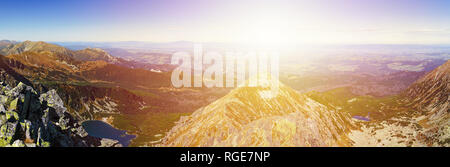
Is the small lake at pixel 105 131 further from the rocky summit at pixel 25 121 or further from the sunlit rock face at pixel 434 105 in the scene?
the sunlit rock face at pixel 434 105

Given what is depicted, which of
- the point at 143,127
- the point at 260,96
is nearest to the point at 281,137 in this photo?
the point at 260,96

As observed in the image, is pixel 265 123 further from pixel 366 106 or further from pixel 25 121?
pixel 366 106

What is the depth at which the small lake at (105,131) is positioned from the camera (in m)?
122

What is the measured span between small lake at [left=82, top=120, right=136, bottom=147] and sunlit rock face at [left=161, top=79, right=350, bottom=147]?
226ft

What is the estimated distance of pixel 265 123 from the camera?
5756 cm

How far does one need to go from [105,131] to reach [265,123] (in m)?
110

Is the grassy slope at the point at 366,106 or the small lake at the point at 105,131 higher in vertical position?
the grassy slope at the point at 366,106

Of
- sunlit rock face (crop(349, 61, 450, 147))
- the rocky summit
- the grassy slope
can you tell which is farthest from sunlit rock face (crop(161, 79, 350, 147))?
the grassy slope

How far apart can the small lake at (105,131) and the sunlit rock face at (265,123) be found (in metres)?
68.8

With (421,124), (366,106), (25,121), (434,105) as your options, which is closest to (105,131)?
(25,121)

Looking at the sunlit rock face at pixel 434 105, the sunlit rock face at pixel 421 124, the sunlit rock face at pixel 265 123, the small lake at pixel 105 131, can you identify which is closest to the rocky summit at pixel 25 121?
the sunlit rock face at pixel 265 123

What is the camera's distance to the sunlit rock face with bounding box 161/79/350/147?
55363mm

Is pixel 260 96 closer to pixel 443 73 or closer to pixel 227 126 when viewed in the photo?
pixel 227 126

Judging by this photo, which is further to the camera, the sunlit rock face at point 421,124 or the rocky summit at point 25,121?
the sunlit rock face at point 421,124
